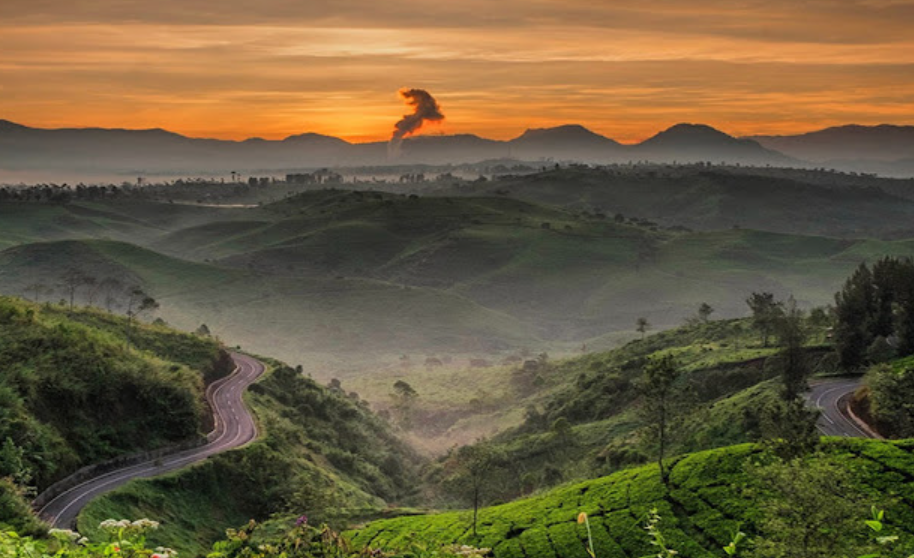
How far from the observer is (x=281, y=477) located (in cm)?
7975

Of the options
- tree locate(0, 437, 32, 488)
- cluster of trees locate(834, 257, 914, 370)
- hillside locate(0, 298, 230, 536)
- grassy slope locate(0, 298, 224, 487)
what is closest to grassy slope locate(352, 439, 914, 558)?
tree locate(0, 437, 32, 488)

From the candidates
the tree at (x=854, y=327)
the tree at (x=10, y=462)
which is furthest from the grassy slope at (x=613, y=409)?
the tree at (x=10, y=462)

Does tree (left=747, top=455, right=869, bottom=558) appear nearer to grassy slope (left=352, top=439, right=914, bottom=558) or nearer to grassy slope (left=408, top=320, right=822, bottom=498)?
grassy slope (left=352, top=439, right=914, bottom=558)

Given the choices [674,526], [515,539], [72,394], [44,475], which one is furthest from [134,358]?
[674,526]

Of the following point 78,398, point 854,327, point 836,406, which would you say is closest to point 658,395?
point 836,406

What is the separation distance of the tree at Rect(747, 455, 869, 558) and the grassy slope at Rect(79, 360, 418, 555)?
129ft

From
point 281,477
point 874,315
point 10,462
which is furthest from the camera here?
point 874,315

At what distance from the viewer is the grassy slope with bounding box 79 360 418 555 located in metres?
64.1

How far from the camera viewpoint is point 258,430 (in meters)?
89.9

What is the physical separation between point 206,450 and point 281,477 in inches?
324

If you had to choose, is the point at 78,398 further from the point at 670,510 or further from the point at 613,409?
the point at 613,409

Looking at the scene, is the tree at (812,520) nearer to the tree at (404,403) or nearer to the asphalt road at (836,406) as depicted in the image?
the asphalt road at (836,406)

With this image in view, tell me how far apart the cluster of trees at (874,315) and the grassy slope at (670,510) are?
4594 centimetres

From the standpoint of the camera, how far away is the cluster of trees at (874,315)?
298 ft
